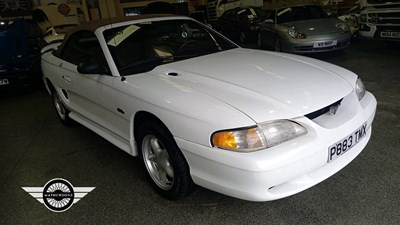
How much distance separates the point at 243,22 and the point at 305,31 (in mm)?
3967

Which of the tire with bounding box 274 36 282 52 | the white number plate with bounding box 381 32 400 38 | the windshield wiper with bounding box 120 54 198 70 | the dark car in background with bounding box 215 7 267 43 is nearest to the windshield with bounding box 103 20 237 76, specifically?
the windshield wiper with bounding box 120 54 198 70

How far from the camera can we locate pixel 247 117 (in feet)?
5.70

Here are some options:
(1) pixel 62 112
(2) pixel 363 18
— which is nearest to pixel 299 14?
(2) pixel 363 18

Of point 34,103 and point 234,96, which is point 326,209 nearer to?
point 234,96

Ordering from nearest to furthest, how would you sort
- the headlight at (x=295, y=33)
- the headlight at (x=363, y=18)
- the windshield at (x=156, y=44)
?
1. the windshield at (x=156, y=44)
2. the headlight at (x=295, y=33)
3. the headlight at (x=363, y=18)

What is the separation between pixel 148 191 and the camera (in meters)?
2.47

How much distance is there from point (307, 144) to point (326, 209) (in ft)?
1.94

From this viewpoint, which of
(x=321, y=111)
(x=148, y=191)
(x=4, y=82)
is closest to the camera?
(x=321, y=111)

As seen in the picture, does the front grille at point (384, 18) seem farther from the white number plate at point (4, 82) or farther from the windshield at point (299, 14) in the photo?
the white number plate at point (4, 82)

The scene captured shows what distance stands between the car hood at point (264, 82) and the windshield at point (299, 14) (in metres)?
4.77

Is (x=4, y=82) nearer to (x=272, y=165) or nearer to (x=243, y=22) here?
(x=272, y=165)

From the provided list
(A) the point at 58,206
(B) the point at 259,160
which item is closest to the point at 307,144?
(B) the point at 259,160

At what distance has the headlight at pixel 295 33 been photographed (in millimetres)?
6243

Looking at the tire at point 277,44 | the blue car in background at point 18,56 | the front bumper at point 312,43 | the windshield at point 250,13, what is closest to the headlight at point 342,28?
the front bumper at point 312,43
